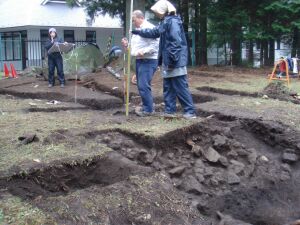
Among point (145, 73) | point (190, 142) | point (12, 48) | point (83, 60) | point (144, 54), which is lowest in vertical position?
point (190, 142)

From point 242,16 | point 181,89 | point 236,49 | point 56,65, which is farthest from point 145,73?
point 236,49

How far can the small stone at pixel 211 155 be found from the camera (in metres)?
6.02

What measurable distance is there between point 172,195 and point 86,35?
26.3 m

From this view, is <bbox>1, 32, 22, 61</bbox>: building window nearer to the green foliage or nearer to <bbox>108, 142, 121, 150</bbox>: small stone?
the green foliage

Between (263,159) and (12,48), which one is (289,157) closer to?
(263,159)

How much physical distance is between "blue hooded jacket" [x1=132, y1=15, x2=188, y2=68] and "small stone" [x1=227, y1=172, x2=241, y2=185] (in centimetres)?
209

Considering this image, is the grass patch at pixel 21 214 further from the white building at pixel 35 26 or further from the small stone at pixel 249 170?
the white building at pixel 35 26

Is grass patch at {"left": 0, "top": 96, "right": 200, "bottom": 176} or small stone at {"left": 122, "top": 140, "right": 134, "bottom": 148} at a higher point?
grass patch at {"left": 0, "top": 96, "right": 200, "bottom": 176}

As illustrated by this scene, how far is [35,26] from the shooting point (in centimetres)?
2669

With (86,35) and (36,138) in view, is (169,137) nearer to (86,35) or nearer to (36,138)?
(36,138)

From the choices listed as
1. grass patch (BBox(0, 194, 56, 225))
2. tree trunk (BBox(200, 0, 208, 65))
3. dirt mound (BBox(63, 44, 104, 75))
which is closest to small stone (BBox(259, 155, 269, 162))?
grass patch (BBox(0, 194, 56, 225))

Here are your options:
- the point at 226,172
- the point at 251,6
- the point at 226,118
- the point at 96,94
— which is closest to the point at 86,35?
the point at 251,6

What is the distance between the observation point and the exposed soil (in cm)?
432

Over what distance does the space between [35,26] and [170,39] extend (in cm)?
2114
